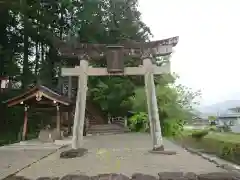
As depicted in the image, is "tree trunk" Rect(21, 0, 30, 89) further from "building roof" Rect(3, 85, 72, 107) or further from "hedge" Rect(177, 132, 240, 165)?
"hedge" Rect(177, 132, 240, 165)

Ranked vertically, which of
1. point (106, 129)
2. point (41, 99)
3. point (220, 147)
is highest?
point (41, 99)

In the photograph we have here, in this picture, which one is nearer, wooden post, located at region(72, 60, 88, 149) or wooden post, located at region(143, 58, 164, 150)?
wooden post, located at region(143, 58, 164, 150)

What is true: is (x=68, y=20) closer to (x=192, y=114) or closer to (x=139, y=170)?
(x=192, y=114)

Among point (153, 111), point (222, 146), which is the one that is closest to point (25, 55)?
point (153, 111)

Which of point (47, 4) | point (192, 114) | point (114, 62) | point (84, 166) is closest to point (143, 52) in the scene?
point (114, 62)

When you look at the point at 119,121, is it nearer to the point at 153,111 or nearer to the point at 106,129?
the point at 106,129

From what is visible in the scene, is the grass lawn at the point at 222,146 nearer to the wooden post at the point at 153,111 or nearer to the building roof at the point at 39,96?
the wooden post at the point at 153,111

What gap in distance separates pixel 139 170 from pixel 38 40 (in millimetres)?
22255

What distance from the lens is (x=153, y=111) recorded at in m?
12.2

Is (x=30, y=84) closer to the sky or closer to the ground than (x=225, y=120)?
closer to the sky

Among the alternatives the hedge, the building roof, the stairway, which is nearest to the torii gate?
the building roof

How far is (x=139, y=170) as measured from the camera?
7.81m

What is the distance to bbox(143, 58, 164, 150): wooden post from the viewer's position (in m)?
12.0

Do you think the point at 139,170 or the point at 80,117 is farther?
the point at 80,117
